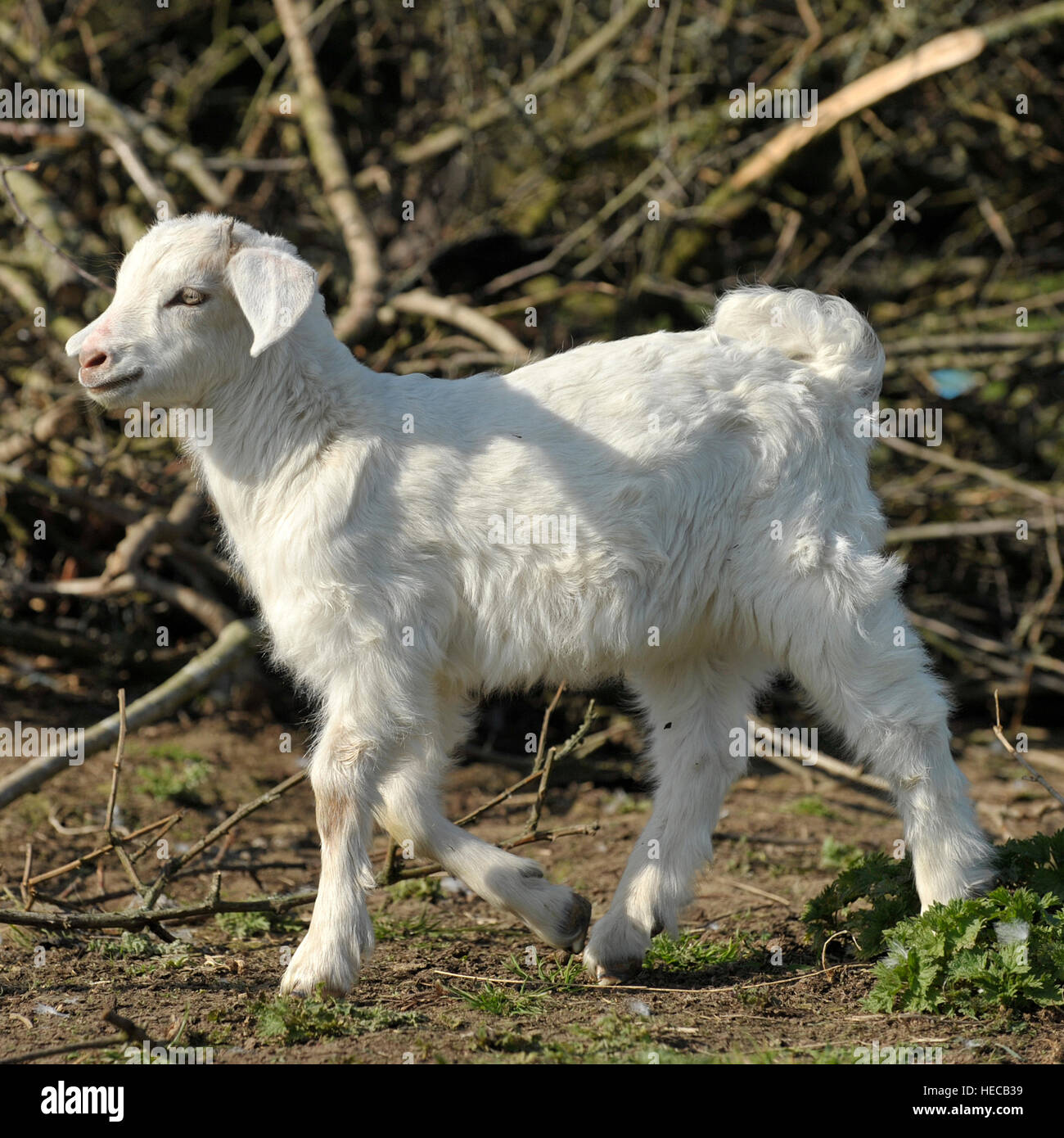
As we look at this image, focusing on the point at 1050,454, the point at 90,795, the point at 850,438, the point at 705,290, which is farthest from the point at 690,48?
the point at 90,795

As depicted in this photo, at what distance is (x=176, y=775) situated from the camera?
20.5 feet

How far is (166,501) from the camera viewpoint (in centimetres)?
689

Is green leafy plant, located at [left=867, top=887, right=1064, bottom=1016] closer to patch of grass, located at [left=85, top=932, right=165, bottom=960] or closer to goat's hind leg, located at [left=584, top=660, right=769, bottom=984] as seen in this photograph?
goat's hind leg, located at [left=584, top=660, right=769, bottom=984]

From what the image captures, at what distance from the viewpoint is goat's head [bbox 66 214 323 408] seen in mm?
3777

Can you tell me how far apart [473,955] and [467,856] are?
1.54ft

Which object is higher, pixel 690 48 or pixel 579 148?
pixel 690 48

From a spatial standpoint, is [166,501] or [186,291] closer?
[186,291]

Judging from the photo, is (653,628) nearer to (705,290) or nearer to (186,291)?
(186,291)

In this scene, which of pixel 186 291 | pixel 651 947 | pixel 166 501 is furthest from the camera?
pixel 166 501

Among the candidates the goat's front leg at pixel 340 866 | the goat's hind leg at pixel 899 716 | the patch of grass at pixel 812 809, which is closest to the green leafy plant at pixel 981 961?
the goat's hind leg at pixel 899 716

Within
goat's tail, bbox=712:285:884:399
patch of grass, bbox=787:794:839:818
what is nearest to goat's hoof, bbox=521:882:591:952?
goat's tail, bbox=712:285:884:399

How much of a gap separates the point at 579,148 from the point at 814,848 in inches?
201

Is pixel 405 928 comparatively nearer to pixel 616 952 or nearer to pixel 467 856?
pixel 467 856

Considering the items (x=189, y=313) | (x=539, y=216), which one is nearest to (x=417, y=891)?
(x=189, y=313)
